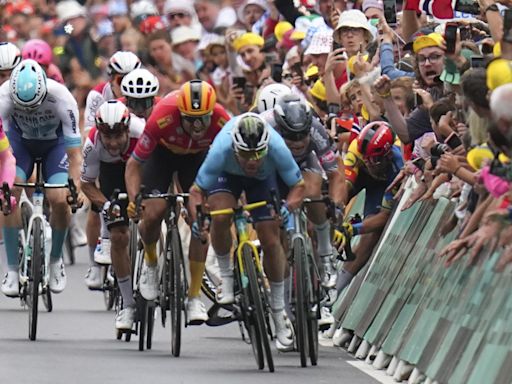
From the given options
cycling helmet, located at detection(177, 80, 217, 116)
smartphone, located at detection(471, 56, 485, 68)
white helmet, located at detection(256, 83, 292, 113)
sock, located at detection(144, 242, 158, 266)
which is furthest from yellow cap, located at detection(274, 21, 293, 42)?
smartphone, located at detection(471, 56, 485, 68)

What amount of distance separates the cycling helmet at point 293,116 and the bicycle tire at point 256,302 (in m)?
1.24

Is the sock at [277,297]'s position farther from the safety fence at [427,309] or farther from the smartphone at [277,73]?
the smartphone at [277,73]

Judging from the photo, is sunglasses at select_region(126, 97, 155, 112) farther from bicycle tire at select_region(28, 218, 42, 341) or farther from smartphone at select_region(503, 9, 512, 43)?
smartphone at select_region(503, 9, 512, 43)

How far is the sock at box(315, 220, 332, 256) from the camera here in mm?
16078

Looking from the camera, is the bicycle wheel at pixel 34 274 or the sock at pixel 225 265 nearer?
the sock at pixel 225 265

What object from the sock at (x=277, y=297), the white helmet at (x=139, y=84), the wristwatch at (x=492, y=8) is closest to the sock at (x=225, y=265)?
the sock at (x=277, y=297)

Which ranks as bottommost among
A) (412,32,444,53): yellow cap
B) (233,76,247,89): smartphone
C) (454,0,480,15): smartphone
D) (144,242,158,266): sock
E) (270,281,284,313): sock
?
(144,242,158,266): sock

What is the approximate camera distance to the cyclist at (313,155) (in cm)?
1467

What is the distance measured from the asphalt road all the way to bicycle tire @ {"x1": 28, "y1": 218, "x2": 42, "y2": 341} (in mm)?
139

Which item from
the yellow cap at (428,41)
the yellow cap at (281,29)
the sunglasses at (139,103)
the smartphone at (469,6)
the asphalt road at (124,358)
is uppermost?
the smartphone at (469,6)

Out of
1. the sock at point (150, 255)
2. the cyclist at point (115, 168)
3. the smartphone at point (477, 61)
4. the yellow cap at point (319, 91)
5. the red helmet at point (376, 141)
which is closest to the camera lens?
the smartphone at point (477, 61)

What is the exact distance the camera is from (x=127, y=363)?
565 inches

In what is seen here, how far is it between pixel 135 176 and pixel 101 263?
271 centimetres

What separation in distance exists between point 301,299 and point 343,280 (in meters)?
2.50
